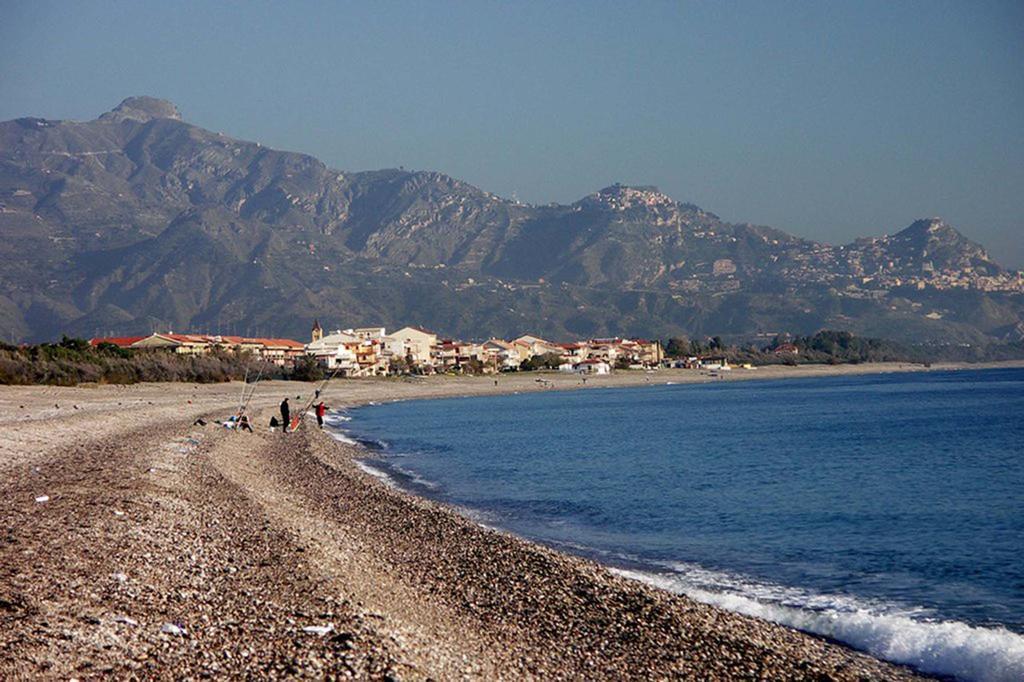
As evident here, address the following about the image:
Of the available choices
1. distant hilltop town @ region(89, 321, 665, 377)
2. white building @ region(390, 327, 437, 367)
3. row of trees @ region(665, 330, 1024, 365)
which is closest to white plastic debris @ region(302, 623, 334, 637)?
distant hilltop town @ region(89, 321, 665, 377)

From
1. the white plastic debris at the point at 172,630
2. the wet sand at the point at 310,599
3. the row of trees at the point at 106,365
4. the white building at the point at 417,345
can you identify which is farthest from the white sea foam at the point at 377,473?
the white building at the point at 417,345

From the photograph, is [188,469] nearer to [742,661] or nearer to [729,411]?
[742,661]

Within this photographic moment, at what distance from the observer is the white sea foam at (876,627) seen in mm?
9555

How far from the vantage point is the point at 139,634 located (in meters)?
7.71

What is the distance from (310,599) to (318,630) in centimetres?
126

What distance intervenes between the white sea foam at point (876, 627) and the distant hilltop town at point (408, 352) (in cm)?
7602

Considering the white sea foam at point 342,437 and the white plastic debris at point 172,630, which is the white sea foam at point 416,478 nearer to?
the white sea foam at point 342,437

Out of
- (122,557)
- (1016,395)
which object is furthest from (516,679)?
(1016,395)

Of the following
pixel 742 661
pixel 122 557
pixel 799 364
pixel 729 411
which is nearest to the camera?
pixel 742 661

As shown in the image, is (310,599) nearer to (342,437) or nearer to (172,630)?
(172,630)

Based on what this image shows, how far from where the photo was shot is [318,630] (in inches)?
324

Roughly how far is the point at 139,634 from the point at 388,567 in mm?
4837

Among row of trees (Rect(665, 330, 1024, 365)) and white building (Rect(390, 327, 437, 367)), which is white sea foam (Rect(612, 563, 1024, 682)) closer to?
white building (Rect(390, 327, 437, 367))

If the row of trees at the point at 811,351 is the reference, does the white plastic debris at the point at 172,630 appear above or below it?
below
